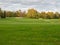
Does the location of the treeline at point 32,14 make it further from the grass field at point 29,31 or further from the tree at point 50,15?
the grass field at point 29,31

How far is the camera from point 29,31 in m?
4.74

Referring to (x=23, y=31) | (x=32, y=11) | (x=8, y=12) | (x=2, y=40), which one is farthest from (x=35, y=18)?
(x=2, y=40)

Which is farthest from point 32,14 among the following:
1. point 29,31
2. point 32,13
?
point 29,31

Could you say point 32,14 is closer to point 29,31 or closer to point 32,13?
point 32,13

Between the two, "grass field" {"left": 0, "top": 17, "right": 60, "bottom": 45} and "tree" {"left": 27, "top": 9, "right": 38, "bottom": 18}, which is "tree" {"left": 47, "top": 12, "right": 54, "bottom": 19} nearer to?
"grass field" {"left": 0, "top": 17, "right": 60, "bottom": 45}

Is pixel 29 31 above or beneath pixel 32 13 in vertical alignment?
beneath

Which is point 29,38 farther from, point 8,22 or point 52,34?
point 8,22

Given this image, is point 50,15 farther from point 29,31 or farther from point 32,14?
point 29,31

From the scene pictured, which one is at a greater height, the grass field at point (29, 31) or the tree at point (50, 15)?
the tree at point (50, 15)

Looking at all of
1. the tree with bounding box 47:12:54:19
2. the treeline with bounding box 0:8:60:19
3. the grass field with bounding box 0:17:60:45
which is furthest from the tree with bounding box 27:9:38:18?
the tree with bounding box 47:12:54:19

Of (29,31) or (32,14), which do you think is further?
(32,14)

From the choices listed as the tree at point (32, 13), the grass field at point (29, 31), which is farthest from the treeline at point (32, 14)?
the grass field at point (29, 31)

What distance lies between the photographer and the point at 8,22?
5289 millimetres

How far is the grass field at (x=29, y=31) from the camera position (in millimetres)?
4066
